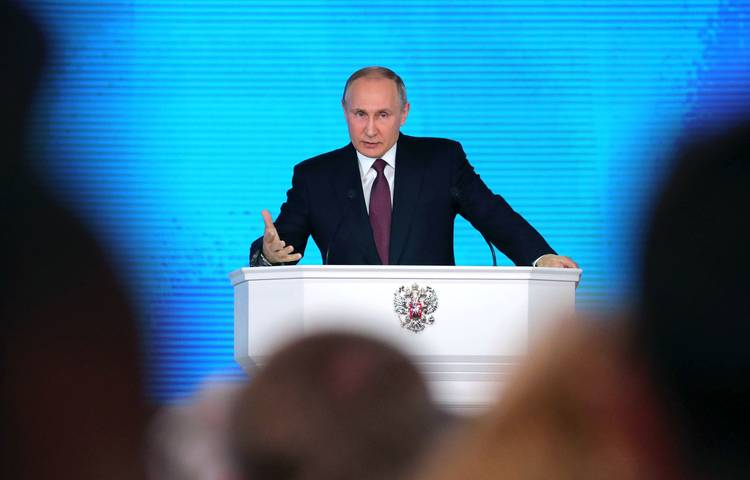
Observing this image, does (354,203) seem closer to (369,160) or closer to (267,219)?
(369,160)

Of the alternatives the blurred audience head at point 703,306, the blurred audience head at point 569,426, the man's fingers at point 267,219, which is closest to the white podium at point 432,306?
the man's fingers at point 267,219

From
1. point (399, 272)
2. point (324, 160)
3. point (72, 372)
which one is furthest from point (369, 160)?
point (72, 372)

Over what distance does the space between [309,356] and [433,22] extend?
16.0 ft

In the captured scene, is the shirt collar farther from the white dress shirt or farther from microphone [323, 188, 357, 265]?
microphone [323, 188, 357, 265]

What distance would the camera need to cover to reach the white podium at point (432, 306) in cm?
272

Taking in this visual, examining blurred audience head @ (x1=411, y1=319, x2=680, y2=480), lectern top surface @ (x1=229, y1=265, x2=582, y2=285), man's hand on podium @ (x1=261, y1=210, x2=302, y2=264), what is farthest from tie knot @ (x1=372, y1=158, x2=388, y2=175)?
blurred audience head @ (x1=411, y1=319, x2=680, y2=480)

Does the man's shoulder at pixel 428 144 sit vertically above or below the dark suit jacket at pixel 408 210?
above

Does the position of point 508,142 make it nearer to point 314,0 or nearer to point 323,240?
point 314,0

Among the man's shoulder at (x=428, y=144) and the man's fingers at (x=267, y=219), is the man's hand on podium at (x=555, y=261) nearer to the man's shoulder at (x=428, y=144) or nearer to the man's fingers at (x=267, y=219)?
the man's shoulder at (x=428, y=144)

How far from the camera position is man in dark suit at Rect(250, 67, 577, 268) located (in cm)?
333

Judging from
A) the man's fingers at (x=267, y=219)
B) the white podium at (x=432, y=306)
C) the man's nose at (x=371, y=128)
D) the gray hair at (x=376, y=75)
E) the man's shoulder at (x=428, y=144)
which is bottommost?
the white podium at (x=432, y=306)

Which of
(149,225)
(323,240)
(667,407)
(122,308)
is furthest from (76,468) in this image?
(149,225)

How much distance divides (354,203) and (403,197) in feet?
0.49

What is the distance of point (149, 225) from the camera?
5.54m
